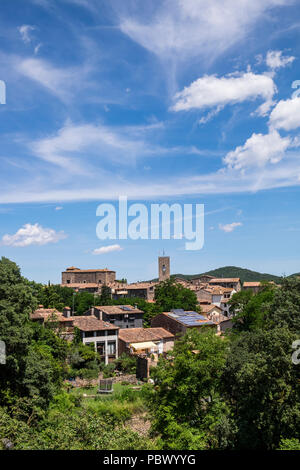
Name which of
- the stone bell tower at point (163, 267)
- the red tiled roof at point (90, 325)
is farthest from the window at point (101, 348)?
the stone bell tower at point (163, 267)

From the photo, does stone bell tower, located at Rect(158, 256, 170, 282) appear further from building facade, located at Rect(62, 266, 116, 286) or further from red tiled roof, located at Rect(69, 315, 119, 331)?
red tiled roof, located at Rect(69, 315, 119, 331)

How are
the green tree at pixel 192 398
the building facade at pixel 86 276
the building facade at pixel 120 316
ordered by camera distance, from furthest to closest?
the building facade at pixel 86 276 → the building facade at pixel 120 316 → the green tree at pixel 192 398

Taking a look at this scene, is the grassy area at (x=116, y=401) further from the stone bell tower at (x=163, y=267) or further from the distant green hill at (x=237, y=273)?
the distant green hill at (x=237, y=273)

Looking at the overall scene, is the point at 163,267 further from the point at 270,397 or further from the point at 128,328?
the point at 270,397

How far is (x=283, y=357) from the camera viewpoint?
1573 cm

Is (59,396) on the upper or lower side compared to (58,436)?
lower

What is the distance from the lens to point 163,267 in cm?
11656

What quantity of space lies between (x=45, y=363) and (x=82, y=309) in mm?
52251

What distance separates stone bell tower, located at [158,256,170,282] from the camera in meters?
116

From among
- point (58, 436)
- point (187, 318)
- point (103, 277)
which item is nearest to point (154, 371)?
point (58, 436)

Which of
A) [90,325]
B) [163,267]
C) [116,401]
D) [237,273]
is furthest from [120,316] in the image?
[237,273]

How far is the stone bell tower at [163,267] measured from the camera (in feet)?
381
